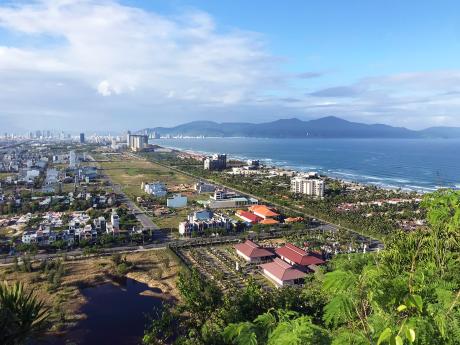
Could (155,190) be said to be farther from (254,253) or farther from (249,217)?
(254,253)

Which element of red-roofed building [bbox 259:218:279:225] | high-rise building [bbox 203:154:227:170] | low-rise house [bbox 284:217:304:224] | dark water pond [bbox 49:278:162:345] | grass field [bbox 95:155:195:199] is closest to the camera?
dark water pond [bbox 49:278:162:345]

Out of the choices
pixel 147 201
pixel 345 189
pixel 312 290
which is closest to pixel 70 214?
pixel 147 201

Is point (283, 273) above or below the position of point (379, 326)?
below

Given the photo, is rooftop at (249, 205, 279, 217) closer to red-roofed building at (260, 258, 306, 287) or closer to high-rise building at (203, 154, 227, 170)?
red-roofed building at (260, 258, 306, 287)

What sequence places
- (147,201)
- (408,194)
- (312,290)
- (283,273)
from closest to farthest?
1. (312,290)
2. (283,273)
3. (147,201)
4. (408,194)

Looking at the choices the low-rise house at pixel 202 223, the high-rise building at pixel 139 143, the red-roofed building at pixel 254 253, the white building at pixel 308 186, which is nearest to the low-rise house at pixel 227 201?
the low-rise house at pixel 202 223

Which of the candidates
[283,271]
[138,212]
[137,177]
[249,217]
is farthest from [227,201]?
[137,177]

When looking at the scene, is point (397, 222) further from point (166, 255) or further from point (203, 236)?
point (166, 255)

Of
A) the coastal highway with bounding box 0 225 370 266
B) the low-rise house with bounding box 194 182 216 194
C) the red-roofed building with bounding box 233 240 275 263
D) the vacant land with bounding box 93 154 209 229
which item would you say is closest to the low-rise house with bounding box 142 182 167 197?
the vacant land with bounding box 93 154 209 229
